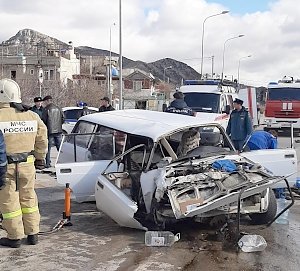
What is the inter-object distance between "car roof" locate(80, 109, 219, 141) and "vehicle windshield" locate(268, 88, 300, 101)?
1677 cm

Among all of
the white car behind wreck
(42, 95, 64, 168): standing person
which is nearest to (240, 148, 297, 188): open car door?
the white car behind wreck

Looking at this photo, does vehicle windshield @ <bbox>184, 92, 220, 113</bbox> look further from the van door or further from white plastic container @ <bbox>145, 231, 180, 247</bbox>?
white plastic container @ <bbox>145, 231, 180, 247</bbox>

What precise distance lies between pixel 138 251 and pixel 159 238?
327 mm

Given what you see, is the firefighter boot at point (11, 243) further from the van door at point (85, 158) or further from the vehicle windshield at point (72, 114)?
the vehicle windshield at point (72, 114)

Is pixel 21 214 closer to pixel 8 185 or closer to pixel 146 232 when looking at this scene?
pixel 8 185

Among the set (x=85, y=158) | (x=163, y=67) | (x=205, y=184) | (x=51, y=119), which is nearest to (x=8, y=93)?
(x=85, y=158)

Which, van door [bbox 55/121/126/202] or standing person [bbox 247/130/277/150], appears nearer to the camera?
van door [bbox 55/121/126/202]

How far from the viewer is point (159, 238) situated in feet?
19.9

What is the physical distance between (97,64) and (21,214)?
3460 inches

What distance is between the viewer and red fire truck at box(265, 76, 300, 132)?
936 inches

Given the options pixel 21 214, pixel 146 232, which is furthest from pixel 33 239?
pixel 146 232

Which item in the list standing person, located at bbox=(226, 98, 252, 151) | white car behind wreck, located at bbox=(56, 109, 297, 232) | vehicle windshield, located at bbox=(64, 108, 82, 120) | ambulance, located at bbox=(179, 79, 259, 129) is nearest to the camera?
white car behind wreck, located at bbox=(56, 109, 297, 232)

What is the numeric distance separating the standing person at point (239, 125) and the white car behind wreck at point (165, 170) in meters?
3.19

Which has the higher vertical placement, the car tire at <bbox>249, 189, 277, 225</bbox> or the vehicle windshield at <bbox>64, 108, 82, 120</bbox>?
the vehicle windshield at <bbox>64, 108, 82, 120</bbox>
